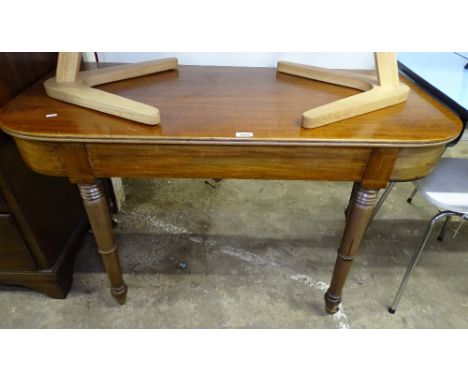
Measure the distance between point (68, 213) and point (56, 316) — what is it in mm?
376

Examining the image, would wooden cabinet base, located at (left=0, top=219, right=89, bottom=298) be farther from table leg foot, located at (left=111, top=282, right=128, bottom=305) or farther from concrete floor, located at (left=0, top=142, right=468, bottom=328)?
table leg foot, located at (left=111, top=282, right=128, bottom=305)

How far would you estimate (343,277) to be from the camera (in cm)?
109

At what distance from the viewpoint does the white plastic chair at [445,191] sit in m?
1.00

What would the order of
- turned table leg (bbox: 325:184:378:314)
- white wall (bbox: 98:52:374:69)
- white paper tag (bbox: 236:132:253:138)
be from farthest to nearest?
white wall (bbox: 98:52:374:69), turned table leg (bbox: 325:184:378:314), white paper tag (bbox: 236:132:253:138)

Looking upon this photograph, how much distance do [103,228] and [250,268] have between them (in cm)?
65

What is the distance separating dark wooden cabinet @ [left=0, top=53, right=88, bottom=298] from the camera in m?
0.94

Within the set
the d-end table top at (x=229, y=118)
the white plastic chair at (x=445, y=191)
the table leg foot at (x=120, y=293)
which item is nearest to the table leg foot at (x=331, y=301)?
the white plastic chair at (x=445, y=191)

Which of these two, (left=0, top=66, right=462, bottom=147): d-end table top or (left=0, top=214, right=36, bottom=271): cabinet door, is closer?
(left=0, top=66, right=462, bottom=147): d-end table top

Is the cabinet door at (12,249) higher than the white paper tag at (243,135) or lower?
lower

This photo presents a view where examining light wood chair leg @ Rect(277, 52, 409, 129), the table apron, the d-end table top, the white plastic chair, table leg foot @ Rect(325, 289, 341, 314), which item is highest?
light wood chair leg @ Rect(277, 52, 409, 129)

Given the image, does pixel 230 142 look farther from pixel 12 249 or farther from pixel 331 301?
pixel 12 249

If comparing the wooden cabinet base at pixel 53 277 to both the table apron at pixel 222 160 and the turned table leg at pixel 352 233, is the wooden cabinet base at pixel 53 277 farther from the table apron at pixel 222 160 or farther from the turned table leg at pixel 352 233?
the turned table leg at pixel 352 233

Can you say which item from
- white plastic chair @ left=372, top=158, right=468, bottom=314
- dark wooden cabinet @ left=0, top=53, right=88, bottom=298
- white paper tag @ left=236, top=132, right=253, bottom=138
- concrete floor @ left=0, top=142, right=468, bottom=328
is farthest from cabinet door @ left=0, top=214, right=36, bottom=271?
white plastic chair @ left=372, top=158, right=468, bottom=314

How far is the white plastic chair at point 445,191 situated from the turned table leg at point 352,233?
23cm
